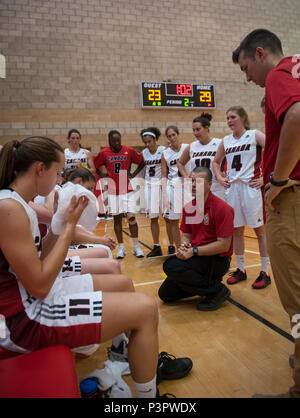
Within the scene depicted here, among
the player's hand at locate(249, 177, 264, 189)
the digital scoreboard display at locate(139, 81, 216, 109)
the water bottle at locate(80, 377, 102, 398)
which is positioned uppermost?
the digital scoreboard display at locate(139, 81, 216, 109)

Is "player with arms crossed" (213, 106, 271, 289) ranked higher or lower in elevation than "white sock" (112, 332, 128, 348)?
higher

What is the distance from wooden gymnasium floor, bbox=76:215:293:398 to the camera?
1.77 metres

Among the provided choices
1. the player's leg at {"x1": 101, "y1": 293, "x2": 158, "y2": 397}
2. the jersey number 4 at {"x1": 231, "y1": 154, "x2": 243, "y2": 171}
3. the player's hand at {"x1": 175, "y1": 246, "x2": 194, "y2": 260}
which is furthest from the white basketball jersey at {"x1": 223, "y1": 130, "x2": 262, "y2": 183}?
the player's leg at {"x1": 101, "y1": 293, "x2": 158, "y2": 397}

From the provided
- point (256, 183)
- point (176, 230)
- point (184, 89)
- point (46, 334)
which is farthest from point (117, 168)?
point (184, 89)

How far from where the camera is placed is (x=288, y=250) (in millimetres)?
1486

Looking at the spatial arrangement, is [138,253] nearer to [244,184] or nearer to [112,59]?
[244,184]

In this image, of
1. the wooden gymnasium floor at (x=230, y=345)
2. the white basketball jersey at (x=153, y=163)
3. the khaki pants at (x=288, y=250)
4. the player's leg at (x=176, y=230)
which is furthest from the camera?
the white basketball jersey at (x=153, y=163)

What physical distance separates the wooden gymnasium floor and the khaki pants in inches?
14.0

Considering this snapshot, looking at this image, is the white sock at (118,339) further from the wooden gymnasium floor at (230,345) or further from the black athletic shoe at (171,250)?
the black athletic shoe at (171,250)

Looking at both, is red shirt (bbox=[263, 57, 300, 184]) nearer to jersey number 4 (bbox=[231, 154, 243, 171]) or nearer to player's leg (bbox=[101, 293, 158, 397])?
player's leg (bbox=[101, 293, 158, 397])

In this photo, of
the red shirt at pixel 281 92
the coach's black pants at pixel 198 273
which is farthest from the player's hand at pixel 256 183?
the red shirt at pixel 281 92

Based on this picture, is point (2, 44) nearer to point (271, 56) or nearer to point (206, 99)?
point (206, 99)

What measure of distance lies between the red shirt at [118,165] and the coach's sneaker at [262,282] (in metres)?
2.62

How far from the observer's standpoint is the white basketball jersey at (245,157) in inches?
132
